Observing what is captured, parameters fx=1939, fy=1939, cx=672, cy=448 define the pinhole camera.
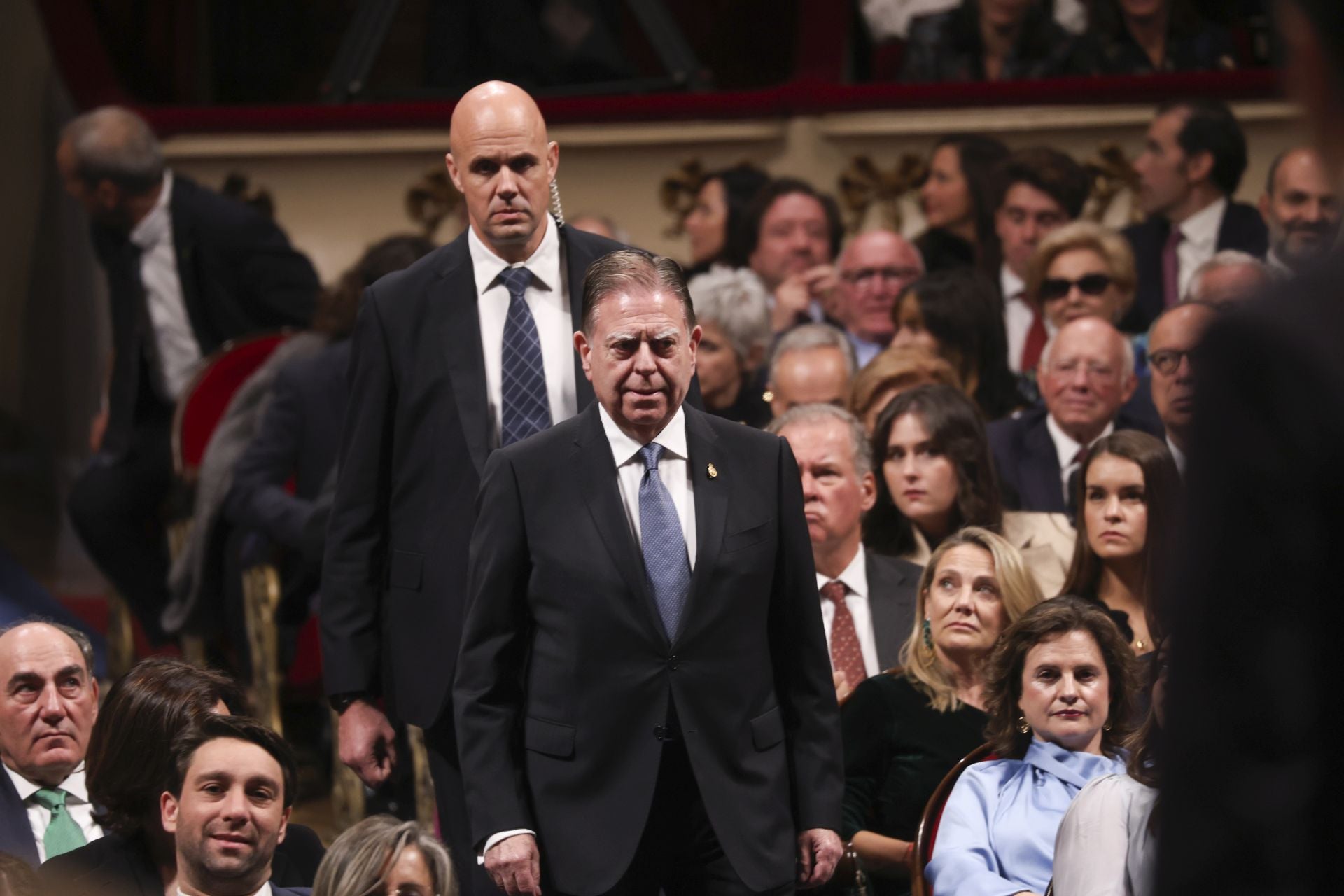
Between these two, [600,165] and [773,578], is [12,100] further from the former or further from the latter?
[773,578]

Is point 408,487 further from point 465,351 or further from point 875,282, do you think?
point 875,282

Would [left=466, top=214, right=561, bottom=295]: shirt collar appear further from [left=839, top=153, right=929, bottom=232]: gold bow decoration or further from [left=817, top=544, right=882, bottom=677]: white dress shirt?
[left=839, top=153, right=929, bottom=232]: gold bow decoration

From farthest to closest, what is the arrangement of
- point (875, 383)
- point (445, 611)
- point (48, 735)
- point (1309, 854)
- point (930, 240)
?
point (930, 240) → point (875, 383) → point (48, 735) → point (445, 611) → point (1309, 854)

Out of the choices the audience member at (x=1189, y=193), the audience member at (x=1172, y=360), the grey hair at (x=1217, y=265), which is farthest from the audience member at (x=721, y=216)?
the audience member at (x=1172, y=360)

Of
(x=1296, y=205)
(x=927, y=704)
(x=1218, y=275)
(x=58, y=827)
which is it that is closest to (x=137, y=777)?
(x=58, y=827)

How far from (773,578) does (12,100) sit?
5964 millimetres

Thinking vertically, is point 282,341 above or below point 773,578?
above

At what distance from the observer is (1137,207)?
704cm

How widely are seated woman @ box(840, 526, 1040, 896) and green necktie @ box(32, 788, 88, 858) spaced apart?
137cm

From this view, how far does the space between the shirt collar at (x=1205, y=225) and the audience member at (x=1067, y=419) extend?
4.23 ft

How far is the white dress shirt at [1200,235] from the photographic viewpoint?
19.5 feet

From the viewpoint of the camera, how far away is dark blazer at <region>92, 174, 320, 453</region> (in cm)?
621

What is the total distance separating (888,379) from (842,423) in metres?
0.63

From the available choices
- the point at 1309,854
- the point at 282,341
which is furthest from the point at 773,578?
the point at 282,341
